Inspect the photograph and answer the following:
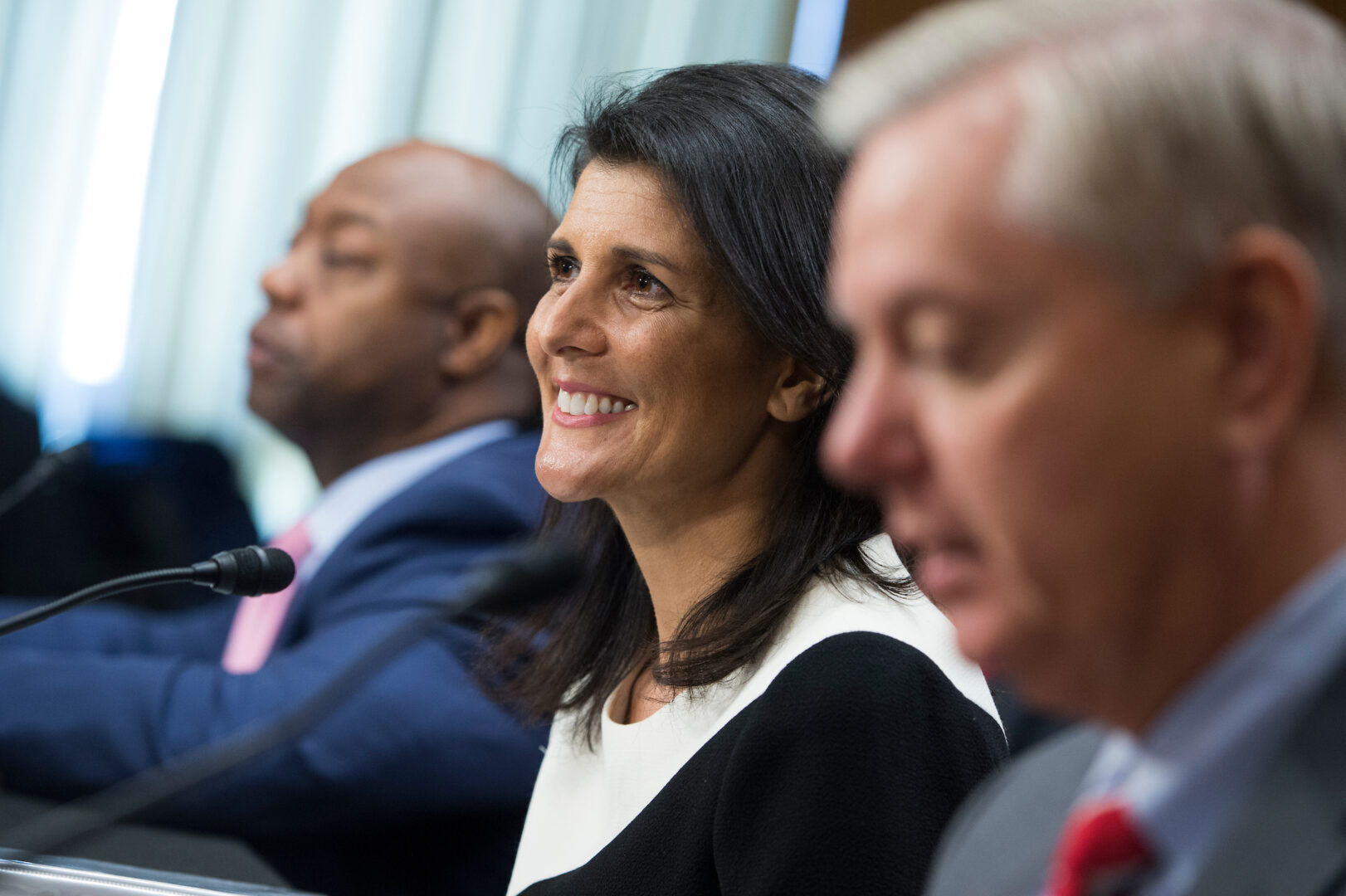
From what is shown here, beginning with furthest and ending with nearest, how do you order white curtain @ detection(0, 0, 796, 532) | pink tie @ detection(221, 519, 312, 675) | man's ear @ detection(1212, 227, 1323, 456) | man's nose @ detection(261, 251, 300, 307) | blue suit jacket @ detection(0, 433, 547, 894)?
white curtain @ detection(0, 0, 796, 532), man's nose @ detection(261, 251, 300, 307), pink tie @ detection(221, 519, 312, 675), blue suit jacket @ detection(0, 433, 547, 894), man's ear @ detection(1212, 227, 1323, 456)

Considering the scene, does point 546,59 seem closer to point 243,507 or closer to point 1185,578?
point 243,507

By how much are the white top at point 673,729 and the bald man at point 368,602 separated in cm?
29

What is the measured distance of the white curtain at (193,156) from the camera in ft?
10.4

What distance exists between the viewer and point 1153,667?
52 centimetres

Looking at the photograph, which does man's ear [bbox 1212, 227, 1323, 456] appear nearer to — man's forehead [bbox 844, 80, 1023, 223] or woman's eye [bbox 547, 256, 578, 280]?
man's forehead [bbox 844, 80, 1023, 223]

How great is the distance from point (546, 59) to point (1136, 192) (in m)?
3.07

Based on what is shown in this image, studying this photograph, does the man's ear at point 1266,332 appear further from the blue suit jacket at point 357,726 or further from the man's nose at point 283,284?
the man's nose at point 283,284

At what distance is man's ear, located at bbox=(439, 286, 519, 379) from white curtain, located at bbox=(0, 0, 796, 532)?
1.10m

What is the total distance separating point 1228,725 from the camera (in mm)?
509

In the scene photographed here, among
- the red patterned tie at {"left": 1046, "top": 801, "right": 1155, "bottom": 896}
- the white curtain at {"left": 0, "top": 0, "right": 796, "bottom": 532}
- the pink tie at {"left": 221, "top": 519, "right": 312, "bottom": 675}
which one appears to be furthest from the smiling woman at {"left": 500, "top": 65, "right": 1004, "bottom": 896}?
the white curtain at {"left": 0, "top": 0, "right": 796, "bottom": 532}

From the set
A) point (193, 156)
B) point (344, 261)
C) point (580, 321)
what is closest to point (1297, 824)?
point (580, 321)

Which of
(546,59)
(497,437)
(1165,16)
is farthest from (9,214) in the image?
(1165,16)

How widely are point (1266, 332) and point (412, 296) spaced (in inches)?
71.2

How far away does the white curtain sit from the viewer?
3180 millimetres
